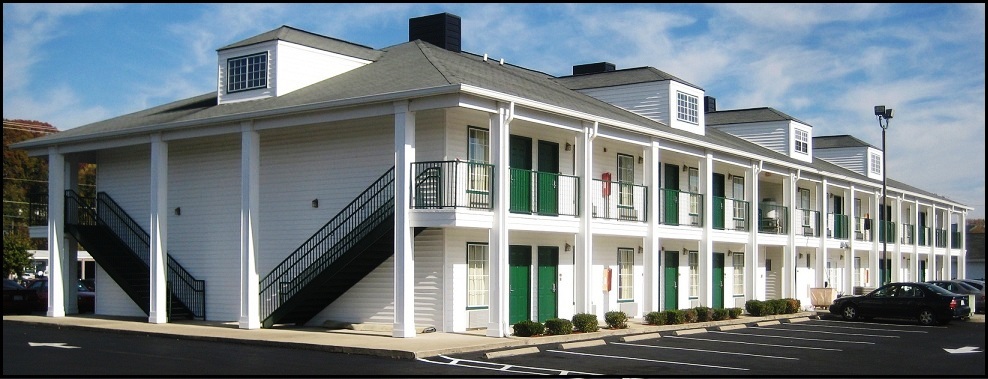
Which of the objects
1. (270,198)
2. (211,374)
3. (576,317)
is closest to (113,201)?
(270,198)

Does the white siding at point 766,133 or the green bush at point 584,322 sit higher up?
the white siding at point 766,133

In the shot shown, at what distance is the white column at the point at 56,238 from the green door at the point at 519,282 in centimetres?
1291

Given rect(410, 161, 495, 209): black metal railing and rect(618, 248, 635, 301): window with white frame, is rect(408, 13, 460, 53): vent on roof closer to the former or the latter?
rect(618, 248, 635, 301): window with white frame

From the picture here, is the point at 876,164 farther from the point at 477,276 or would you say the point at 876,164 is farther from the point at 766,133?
the point at 477,276

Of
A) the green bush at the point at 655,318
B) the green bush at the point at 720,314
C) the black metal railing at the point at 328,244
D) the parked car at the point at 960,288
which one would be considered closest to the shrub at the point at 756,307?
the green bush at the point at 720,314

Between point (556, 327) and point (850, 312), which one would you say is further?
point (850, 312)

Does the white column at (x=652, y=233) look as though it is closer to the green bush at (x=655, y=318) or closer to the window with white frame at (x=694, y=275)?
the green bush at (x=655, y=318)

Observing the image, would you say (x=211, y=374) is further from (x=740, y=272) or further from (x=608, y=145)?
(x=740, y=272)

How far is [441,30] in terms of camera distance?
97.8ft

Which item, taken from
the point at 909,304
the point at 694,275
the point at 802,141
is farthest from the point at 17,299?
the point at 802,141

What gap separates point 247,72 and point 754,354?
14530 mm

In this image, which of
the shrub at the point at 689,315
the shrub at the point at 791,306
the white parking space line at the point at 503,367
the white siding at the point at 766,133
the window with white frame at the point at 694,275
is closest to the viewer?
the white parking space line at the point at 503,367

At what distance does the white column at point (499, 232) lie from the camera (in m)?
21.3

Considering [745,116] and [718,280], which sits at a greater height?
[745,116]
